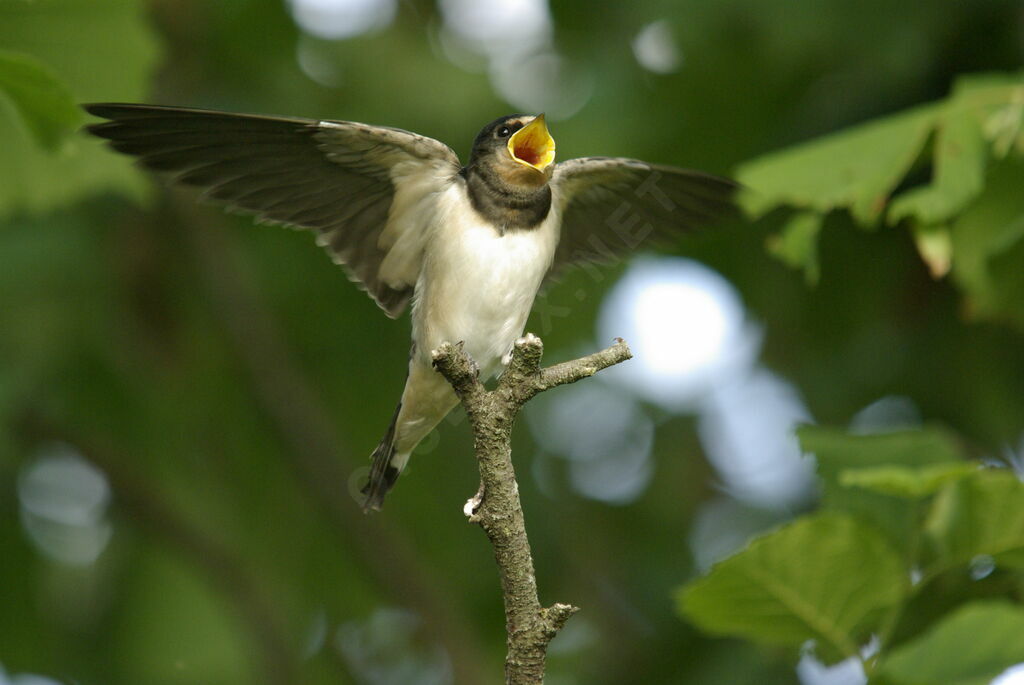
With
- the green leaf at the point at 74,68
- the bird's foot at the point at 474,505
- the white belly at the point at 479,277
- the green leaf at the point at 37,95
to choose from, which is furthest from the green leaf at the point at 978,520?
the green leaf at the point at 74,68

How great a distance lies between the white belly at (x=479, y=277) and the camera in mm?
4949

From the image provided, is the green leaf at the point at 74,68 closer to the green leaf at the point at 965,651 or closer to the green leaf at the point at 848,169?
the green leaf at the point at 848,169

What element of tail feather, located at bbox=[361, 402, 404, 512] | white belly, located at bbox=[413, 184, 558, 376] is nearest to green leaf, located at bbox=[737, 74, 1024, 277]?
white belly, located at bbox=[413, 184, 558, 376]

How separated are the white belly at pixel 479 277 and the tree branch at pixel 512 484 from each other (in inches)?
56.3

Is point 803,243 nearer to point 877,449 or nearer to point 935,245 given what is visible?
point 935,245

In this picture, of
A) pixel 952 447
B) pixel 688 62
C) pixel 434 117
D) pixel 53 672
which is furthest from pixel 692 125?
pixel 53 672

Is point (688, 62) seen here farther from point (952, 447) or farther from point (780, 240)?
point (952, 447)

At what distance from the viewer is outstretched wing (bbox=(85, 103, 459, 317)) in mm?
4863

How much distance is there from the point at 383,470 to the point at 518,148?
162 cm

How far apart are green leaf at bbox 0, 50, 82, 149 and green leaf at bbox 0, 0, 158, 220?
1.64m

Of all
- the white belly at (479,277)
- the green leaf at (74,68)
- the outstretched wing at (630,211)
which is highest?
the green leaf at (74,68)

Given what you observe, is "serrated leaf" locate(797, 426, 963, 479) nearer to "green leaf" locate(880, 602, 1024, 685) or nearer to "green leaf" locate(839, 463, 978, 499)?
"green leaf" locate(839, 463, 978, 499)

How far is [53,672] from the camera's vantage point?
7.82 m

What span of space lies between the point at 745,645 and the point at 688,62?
3572mm
